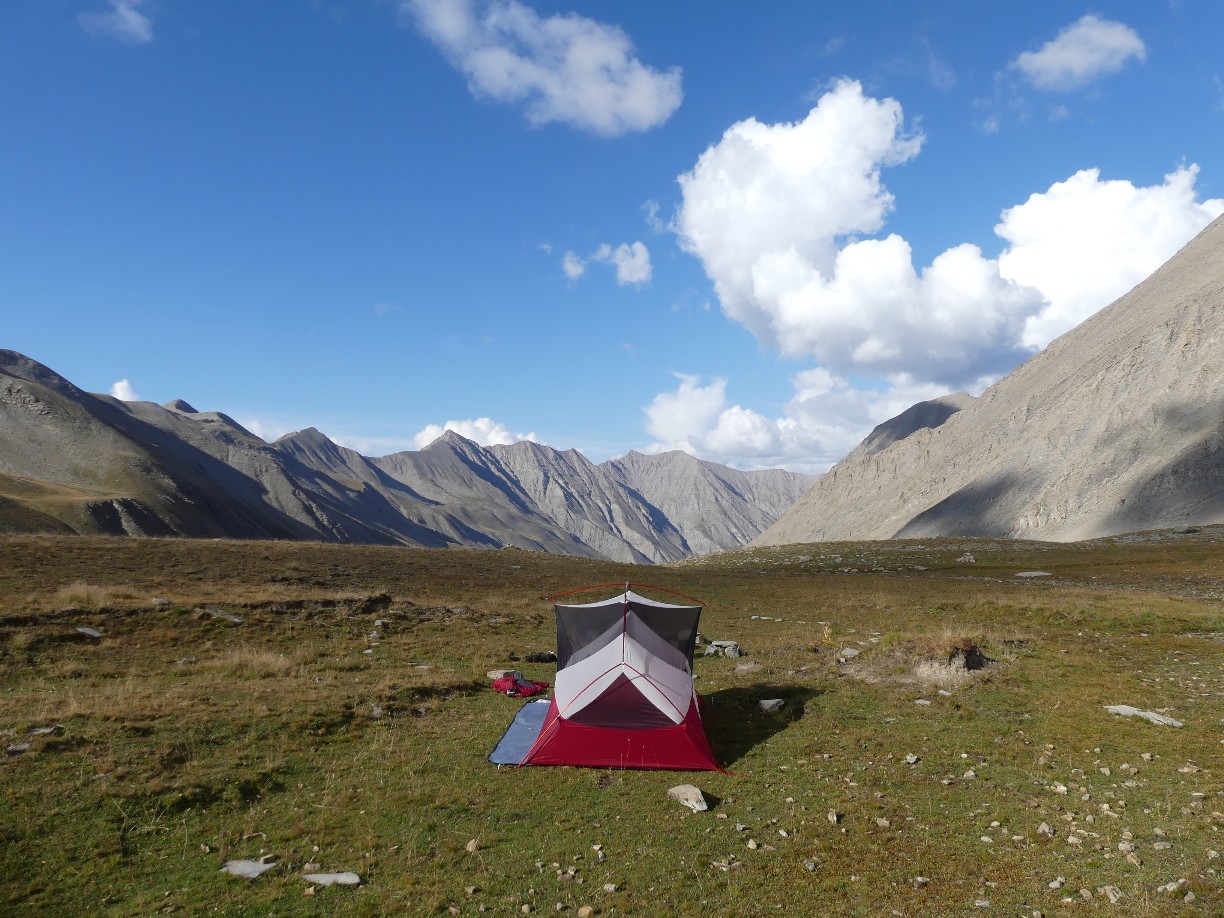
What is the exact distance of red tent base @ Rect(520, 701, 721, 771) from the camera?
14078 millimetres

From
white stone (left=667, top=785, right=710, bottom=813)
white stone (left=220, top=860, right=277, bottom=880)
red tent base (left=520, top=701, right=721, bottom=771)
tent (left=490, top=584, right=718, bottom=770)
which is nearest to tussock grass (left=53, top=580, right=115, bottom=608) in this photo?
tent (left=490, top=584, right=718, bottom=770)

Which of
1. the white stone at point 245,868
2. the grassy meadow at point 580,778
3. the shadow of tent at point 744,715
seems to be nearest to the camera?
the grassy meadow at point 580,778

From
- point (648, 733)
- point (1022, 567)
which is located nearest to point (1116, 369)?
point (1022, 567)

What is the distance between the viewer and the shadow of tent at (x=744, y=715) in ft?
50.0

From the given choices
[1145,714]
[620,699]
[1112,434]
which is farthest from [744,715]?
[1112,434]

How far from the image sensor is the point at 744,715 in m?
17.4

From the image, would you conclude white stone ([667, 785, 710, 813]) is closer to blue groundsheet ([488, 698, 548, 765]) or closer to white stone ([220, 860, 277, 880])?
blue groundsheet ([488, 698, 548, 765])

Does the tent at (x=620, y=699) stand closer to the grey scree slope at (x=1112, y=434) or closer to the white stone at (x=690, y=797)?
the white stone at (x=690, y=797)

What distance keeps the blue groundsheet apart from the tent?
2cm

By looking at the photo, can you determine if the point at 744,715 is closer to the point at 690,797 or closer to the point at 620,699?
Answer: the point at 620,699

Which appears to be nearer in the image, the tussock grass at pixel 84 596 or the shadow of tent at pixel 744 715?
the shadow of tent at pixel 744 715

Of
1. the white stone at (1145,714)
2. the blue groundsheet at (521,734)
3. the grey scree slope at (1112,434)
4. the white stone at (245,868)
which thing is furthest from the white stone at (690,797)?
the grey scree slope at (1112,434)

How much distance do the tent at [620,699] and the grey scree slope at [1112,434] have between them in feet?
372

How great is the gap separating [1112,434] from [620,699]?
146628 mm
